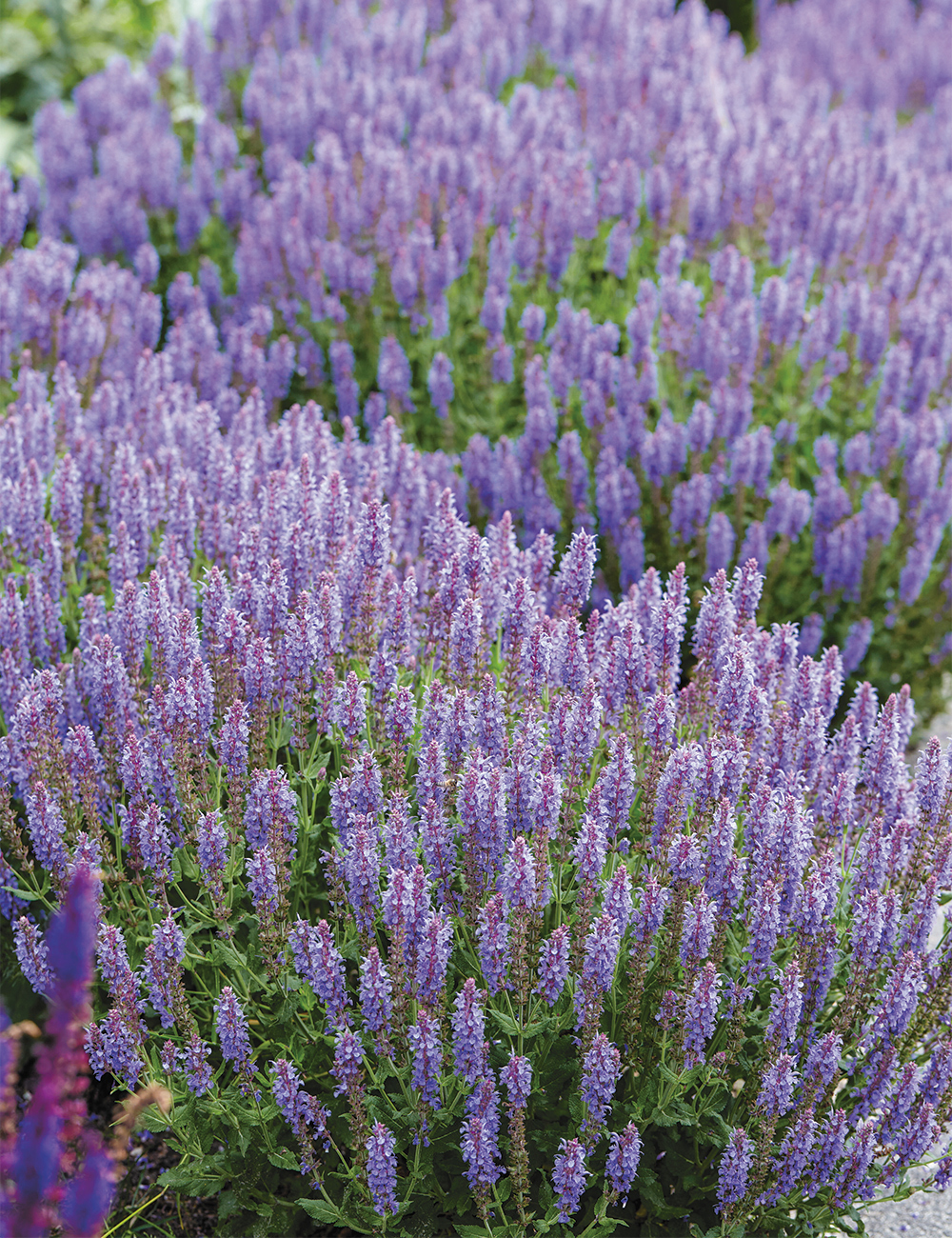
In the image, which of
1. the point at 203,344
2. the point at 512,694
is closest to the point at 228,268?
the point at 203,344

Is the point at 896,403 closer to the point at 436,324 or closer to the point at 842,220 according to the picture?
the point at 842,220

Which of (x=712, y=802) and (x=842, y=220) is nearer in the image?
(x=712, y=802)

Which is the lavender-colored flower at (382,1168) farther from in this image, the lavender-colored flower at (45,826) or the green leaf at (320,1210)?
the lavender-colored flower at (45,826)

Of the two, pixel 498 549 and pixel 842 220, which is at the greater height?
pixel 842 220

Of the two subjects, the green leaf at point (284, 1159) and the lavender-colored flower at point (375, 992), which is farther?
the green leaf at point (284, 1159)

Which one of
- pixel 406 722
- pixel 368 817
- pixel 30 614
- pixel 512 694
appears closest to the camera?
pixel 368 817

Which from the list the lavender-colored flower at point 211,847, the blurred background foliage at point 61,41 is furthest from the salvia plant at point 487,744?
the blurred background foliage at point 61,41

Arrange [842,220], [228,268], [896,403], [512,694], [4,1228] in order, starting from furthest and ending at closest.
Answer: [228,268] → [842,220] → [896,403] → [512,694] → [4,1228]
